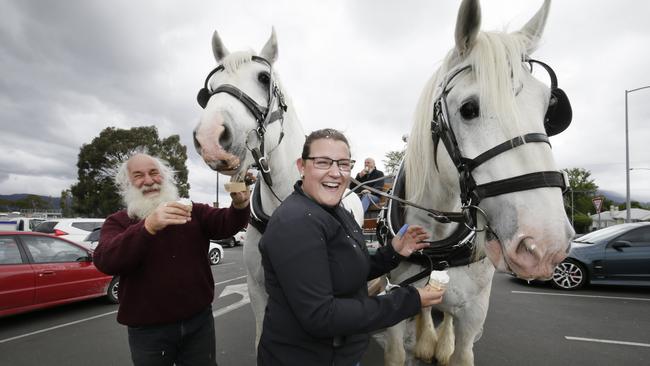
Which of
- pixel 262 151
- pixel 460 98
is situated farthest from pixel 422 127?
pixel 262 151

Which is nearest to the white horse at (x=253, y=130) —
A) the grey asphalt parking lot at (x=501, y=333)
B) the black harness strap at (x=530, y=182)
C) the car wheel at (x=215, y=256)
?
the black harness strap at (x=530, y=182)

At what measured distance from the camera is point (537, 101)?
1.37 metres

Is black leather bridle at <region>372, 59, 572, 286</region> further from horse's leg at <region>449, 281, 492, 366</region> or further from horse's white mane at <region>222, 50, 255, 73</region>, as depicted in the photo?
horse's white mane at <region>222, 50, 255, 73</region>

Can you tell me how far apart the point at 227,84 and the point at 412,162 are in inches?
51.1

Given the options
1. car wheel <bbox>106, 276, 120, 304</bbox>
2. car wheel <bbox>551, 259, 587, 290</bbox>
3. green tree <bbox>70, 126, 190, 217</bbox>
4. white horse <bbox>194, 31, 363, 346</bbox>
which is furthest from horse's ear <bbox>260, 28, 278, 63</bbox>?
green tree <bbox>70, 126, 190, 217</bbox>

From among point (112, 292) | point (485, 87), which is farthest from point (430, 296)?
point (112, 292)

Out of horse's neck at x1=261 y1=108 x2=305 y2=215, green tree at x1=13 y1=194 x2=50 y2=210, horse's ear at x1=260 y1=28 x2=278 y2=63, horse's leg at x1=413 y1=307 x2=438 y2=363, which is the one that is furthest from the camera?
green tree at x1=13 y1=194 x2=50 y2=210

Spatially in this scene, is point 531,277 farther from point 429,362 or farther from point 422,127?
point 429,362

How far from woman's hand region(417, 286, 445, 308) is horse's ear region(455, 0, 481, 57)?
1.16 m

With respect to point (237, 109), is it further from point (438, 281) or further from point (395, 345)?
point (395, 345)

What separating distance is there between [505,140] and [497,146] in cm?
4

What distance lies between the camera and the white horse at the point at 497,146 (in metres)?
1.16

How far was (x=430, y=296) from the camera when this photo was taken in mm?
1265

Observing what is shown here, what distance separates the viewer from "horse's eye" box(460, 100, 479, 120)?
1.37 m
